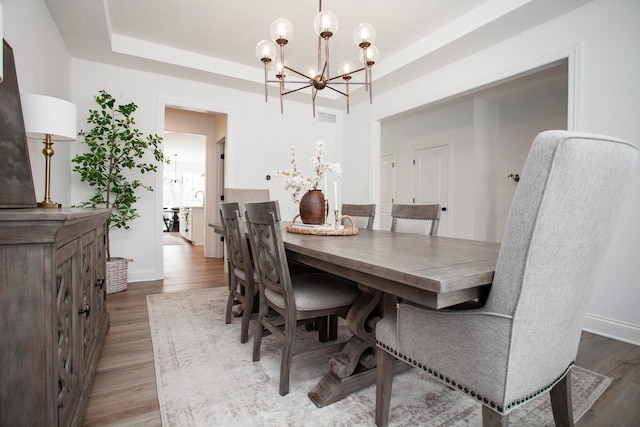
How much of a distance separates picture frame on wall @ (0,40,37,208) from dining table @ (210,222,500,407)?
1.22m

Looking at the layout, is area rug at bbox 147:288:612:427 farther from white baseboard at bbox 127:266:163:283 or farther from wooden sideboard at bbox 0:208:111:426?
white baseboard at bbox 127:266:163:283

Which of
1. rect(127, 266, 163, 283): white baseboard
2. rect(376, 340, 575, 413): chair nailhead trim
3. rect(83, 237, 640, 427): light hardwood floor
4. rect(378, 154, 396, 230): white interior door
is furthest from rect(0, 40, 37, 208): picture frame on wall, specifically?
rect(378, 154, 396, 230): white interior door

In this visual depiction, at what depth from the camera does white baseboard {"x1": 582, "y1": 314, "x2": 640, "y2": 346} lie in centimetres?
225

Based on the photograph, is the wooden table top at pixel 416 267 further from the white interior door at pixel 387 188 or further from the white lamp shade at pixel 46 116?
the white interior door at pixel 387 188

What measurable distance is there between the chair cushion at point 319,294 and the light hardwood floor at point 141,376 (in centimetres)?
75

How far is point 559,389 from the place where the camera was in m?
1.24

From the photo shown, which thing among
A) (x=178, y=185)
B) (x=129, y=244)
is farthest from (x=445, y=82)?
(x=178, y=185)

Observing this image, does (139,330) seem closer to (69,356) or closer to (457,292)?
(69,356)

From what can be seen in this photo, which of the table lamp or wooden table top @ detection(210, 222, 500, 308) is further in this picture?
the table lamp

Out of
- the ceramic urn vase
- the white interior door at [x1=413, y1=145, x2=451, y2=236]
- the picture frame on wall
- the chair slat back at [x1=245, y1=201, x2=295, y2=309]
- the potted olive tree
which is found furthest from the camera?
the white interior door at [x1=413, y1=145, x2=451, y2=236]

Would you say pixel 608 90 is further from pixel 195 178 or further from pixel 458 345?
pixel 195 178

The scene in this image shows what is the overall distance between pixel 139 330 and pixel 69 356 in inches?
53.9

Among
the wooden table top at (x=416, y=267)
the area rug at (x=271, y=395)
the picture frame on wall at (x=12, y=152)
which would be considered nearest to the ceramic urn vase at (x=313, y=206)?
the wooden table top at (x=416, y=267)

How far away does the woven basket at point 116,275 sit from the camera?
336 cm
